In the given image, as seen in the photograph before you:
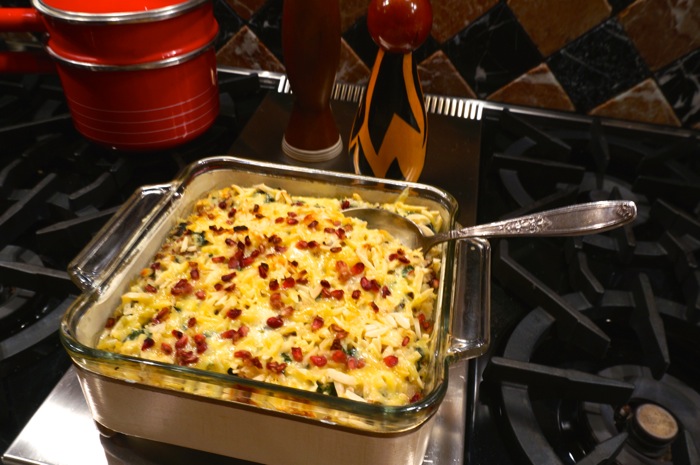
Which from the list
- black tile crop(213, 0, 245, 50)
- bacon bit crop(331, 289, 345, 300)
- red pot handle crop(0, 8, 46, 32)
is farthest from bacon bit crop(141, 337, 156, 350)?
black tile crop(213, 0, 245, 50)

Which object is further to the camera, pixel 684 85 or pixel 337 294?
pixel 684 85

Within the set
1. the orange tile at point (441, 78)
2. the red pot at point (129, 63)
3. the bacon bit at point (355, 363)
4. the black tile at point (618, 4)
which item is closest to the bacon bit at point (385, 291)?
the bacon bit at point (355, 363)

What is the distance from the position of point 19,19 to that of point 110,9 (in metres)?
0.18

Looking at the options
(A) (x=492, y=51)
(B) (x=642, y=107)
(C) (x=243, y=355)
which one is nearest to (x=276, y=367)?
(C) (x=243, y=355)

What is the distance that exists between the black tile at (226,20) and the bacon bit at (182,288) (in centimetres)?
74

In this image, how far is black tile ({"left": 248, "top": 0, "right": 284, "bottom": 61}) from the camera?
4.15 ft

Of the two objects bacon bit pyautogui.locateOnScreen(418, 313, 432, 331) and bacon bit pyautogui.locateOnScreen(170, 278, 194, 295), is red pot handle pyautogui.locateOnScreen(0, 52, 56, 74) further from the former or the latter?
bacon bit pyautogui.locateOnScreen(418, 313, 432, 331)

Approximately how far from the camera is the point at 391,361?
2.10 ft

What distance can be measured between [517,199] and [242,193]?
49cm

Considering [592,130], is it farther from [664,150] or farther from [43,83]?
[43,83]

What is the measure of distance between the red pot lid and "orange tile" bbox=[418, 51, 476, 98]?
53 centimetres

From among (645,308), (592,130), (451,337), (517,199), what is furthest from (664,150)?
(451,337)

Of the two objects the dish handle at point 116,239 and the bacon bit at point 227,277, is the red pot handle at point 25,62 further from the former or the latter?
the bacon bit at point 227,277

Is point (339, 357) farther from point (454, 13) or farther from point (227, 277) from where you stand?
point (454, 13)
